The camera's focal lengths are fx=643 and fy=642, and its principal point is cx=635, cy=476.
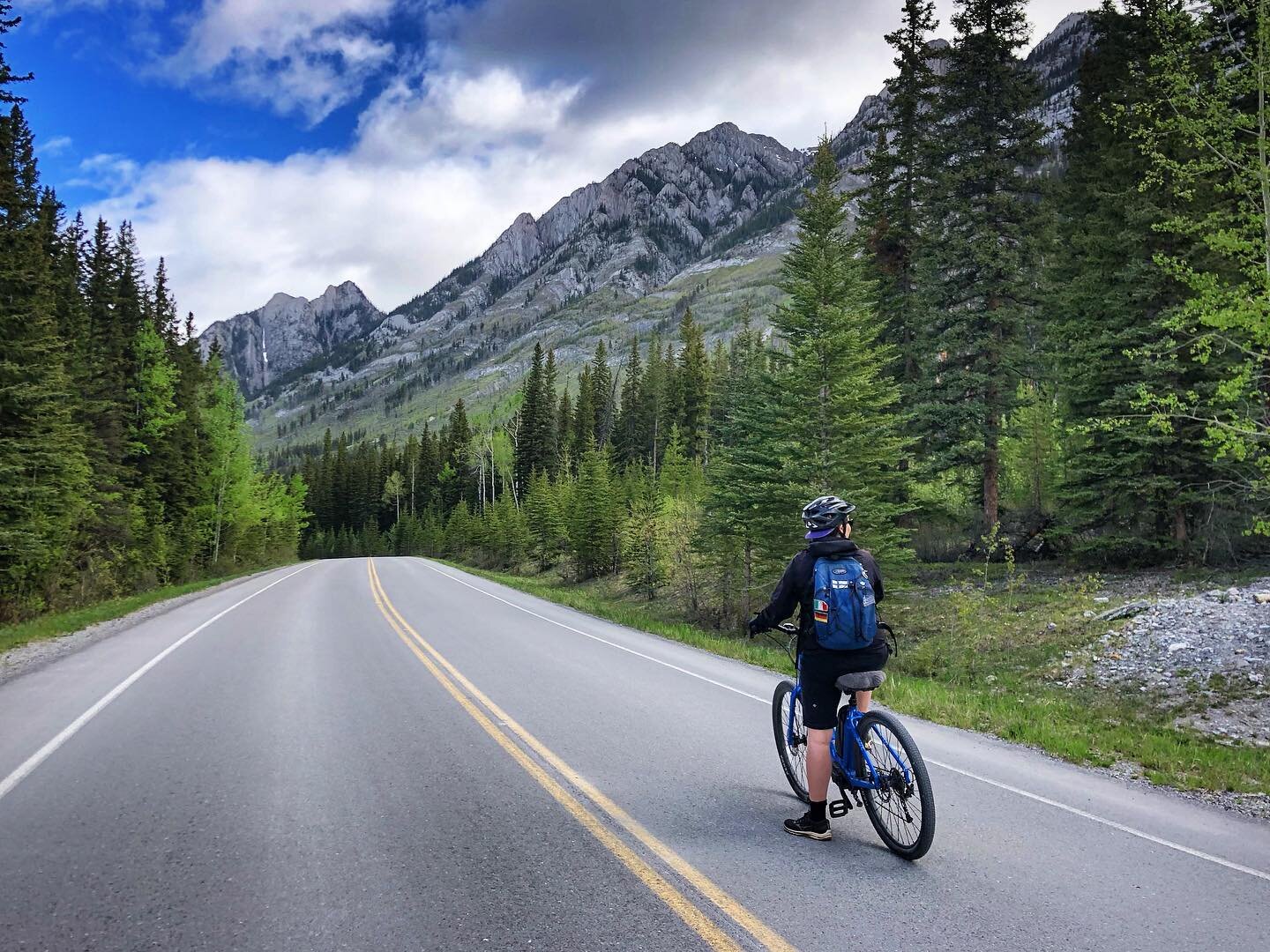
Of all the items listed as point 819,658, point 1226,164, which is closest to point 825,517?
point 819,658

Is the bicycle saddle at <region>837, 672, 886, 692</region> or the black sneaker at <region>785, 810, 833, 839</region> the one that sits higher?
the bicycle saddle at <region>837, 672, 886, 692</region>

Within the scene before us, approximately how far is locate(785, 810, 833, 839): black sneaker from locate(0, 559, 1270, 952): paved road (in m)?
0.14

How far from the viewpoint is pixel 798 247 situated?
19.7 m

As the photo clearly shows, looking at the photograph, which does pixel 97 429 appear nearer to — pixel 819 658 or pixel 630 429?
pixel 819 658

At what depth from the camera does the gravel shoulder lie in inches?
419

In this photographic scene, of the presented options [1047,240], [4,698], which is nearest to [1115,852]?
[4,698]

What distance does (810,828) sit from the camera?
4520mm

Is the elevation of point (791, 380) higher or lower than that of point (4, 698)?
higher

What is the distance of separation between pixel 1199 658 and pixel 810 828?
1076 centimetres

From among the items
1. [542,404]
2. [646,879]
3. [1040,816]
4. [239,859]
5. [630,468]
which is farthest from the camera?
[542,404]


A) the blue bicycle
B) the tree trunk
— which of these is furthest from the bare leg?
the tree trunk

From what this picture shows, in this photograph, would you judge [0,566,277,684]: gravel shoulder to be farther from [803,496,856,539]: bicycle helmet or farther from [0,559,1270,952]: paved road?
[803,496,856,539]: bicycle helmet

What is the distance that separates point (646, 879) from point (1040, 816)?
3.54 metres

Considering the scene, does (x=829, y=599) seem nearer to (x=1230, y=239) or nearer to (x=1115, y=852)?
(x=1115, y=852)
